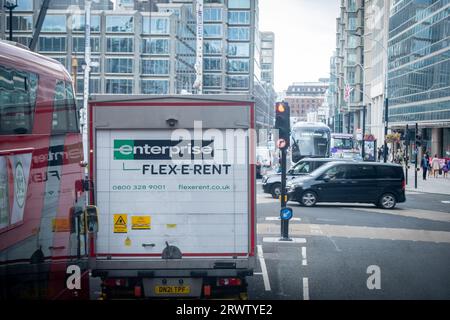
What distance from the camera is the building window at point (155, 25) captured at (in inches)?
2783

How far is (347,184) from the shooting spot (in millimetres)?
25938

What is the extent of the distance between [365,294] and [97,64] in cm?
5747

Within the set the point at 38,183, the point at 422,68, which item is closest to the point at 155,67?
the point at 422,68

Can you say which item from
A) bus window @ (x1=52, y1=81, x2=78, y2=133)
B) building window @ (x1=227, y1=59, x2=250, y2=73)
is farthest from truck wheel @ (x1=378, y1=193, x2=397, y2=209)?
building window @ (x1=227, y1=59, x2=250, y2=73)

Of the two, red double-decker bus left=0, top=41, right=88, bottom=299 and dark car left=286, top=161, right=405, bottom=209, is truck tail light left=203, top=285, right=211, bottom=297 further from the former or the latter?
dark car left=286, top=161, right=405, bottom=209

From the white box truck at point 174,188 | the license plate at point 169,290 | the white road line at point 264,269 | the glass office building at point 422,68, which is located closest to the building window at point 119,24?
the glass office building at point 422,68

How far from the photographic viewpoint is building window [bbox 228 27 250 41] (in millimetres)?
96938

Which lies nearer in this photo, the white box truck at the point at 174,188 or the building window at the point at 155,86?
the white box truck at the point at 174,188

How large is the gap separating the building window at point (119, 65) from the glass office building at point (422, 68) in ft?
92.4

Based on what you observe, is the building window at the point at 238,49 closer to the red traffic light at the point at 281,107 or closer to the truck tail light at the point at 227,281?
the red traffic light at the point at 281,107

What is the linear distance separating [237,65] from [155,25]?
94.9ft

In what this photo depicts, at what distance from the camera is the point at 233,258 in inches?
358
